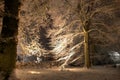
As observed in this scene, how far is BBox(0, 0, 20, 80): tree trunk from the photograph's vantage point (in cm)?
1302

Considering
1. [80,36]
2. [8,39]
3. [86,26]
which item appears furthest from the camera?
[80,36]

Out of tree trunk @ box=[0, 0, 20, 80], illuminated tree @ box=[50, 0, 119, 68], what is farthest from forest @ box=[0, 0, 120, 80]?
tree trunk @ box=[0, 0, 20, 80]

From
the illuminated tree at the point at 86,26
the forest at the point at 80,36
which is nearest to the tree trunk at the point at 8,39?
the forest at the point at 80,36

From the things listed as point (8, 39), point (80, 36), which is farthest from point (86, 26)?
point (8, 39)

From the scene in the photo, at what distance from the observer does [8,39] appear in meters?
13.0

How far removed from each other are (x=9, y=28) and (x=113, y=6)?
56.6 feet

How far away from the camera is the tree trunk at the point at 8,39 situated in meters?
13.0

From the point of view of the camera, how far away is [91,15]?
27.6 m

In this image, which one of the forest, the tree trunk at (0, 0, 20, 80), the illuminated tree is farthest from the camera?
the illuminated tree

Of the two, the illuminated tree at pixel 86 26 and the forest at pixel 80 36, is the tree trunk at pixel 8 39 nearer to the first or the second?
the forest at pixel 80 36

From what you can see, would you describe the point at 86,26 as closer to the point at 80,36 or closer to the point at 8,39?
the point at 80,36

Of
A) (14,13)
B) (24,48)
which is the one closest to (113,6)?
(24,48)

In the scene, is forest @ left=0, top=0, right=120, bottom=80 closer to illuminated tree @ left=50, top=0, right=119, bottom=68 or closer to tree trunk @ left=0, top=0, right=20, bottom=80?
illuminated tree @ left=50, top=0, right=119, bottom=68

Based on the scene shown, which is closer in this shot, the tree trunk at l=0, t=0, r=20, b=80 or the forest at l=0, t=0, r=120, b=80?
the tree trunk at l=0, t=0, r=20, b=80
